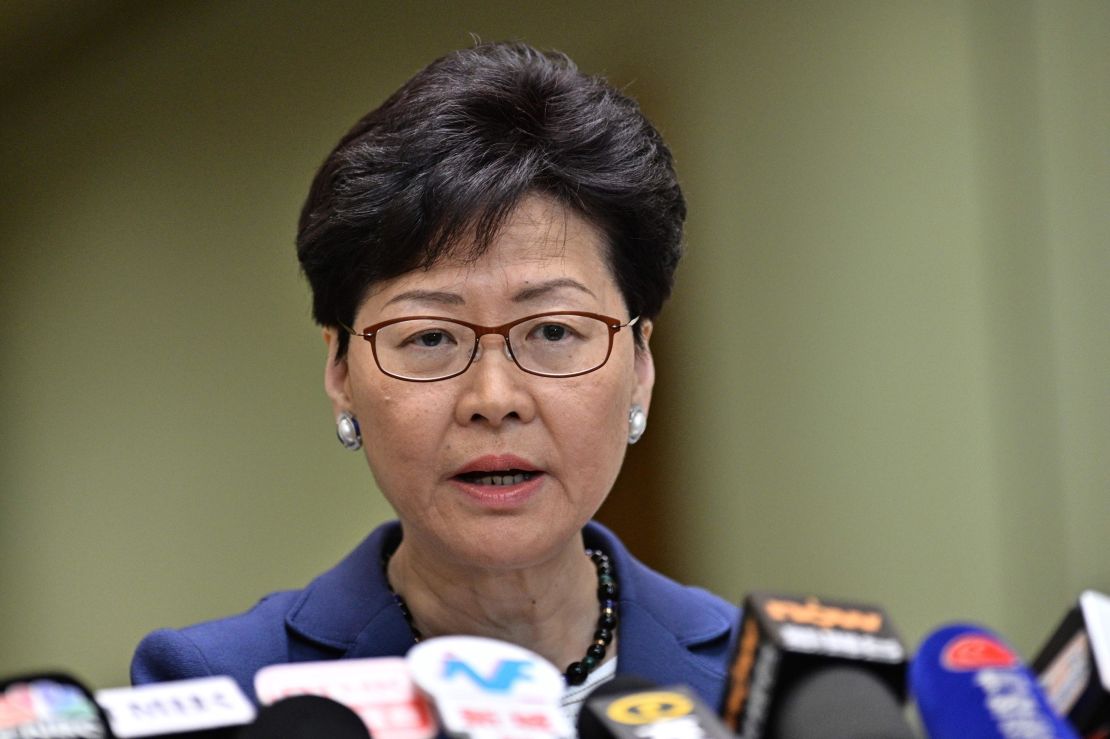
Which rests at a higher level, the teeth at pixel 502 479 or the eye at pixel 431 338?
the eye at pixel 431 338

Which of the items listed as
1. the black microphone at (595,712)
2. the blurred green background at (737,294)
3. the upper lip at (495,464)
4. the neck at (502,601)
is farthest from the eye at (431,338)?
the blurred green background at (737,294)

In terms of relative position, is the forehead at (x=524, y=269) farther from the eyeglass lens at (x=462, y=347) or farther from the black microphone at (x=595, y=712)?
the black microphone at (x=595, y=712)

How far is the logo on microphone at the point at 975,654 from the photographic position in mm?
767

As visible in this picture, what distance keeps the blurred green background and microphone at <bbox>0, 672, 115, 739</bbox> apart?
2.52 meters

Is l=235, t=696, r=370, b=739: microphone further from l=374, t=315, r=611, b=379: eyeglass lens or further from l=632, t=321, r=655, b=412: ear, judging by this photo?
l=632, t=321, r=655, b=412: ear

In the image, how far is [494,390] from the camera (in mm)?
1480

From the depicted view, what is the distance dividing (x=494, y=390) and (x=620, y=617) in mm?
379

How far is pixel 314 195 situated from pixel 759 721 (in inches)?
40.5

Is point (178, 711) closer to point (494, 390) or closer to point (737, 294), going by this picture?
point (494, 390)

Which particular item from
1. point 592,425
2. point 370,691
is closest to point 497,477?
point 592,425

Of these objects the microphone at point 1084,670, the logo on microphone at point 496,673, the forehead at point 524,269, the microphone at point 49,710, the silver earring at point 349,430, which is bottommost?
the microphone at point 1084,670

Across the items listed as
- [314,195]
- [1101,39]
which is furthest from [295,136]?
[314,195]

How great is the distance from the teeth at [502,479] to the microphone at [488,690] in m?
0.65

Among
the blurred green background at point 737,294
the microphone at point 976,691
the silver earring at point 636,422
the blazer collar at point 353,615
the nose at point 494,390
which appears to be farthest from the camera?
the blurred green background at point 737,294
